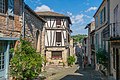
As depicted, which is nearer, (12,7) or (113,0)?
(12,7)

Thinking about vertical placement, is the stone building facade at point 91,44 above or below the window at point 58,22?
below

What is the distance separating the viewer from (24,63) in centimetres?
1017

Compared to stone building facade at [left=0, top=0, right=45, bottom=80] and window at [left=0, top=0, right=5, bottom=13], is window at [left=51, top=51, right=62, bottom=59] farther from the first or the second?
window at [left=0, top=0, right=5, bottom=13]

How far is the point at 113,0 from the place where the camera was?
1491cm

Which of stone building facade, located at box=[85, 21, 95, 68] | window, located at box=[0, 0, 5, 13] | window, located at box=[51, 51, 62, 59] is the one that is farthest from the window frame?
window, located at box=[0, 0, 5, 13]

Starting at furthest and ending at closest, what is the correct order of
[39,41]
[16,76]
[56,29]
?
[56,29], [39,41], [16,76]

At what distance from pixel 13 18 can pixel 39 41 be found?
26.3 feet

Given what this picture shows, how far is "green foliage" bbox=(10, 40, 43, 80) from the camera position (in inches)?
399

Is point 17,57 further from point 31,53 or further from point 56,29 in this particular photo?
point 56,29

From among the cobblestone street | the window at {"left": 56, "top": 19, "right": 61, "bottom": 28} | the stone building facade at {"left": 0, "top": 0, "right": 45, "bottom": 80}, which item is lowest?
the cobblestone street

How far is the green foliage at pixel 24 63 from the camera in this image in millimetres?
10133

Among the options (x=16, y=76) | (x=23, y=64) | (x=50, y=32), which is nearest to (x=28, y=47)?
(x=23, y=64)

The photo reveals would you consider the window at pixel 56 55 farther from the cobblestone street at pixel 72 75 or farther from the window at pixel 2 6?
the window at pixel 2 6

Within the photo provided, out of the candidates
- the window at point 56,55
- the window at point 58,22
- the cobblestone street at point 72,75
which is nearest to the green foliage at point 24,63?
the cobblestone street at point 72,75
